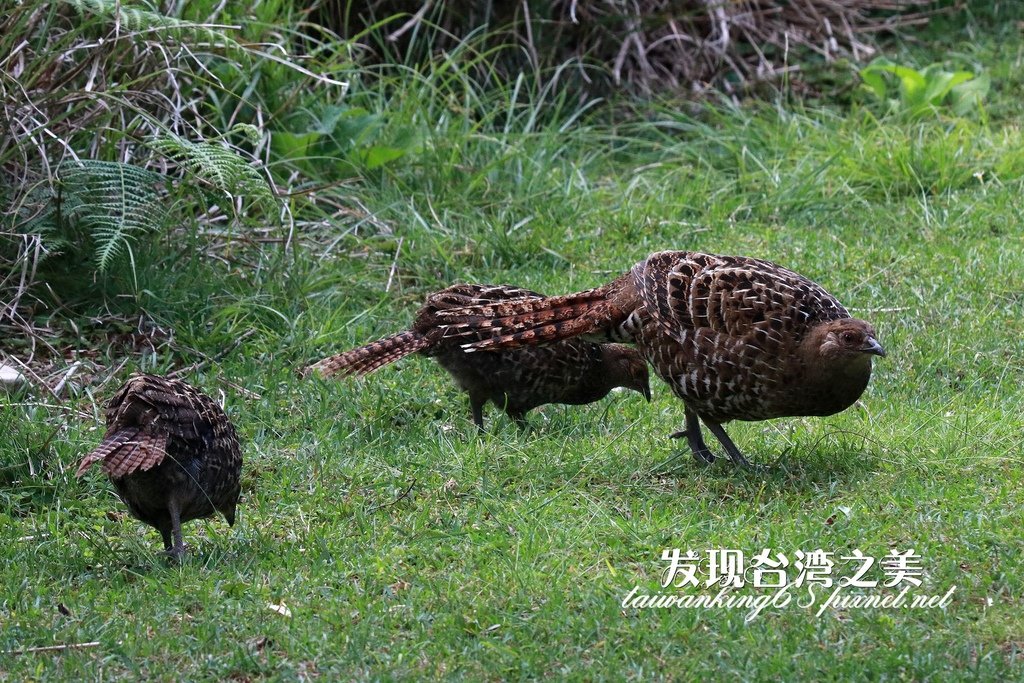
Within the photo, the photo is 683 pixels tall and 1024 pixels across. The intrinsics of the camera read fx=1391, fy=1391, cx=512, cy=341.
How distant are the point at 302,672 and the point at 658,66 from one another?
8.45 meters

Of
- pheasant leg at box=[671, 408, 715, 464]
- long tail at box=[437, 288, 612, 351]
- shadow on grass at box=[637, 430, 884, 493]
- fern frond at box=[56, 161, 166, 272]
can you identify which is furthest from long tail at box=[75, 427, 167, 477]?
fern frond at box=[56, 161, 166, 272]

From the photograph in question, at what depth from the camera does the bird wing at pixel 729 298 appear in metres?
5.85

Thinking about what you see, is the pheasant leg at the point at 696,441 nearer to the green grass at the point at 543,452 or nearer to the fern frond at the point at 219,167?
the green grass at the point at 543,452

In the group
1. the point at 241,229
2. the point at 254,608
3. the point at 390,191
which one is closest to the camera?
the point at 254,608

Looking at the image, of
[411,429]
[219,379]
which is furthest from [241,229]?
[411,429]

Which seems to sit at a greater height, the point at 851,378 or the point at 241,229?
the point at 851,378

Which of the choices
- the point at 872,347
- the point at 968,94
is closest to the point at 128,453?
the point at 872,347

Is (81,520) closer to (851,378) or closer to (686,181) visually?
(851,378)

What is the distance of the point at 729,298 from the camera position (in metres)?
5.95

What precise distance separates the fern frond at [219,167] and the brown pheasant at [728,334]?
2.26 m

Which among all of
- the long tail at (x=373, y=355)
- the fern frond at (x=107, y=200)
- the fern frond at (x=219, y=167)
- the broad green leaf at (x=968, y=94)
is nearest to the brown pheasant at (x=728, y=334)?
the long tail at (x=373, y=355)

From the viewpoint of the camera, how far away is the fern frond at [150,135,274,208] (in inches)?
307

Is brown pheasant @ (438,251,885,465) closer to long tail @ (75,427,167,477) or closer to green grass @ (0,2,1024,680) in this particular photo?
green grass @ (0,2,1024,680)

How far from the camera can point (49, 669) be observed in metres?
4.64
